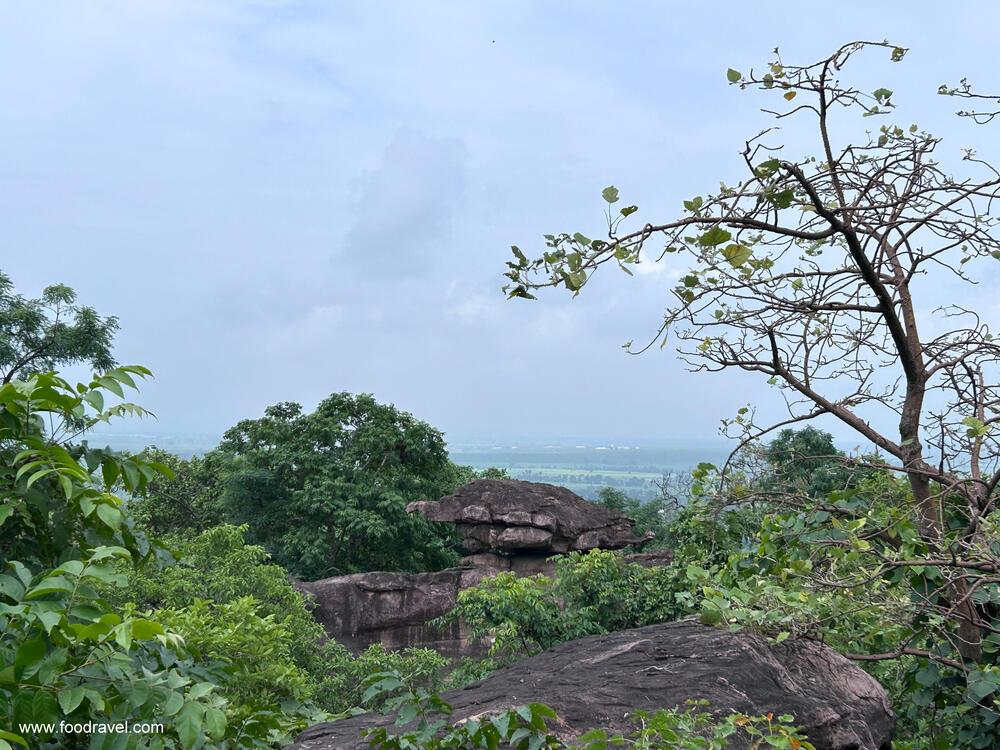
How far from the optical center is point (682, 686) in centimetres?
400

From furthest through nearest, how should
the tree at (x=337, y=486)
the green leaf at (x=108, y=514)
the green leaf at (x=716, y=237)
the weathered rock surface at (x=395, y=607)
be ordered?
the tree at (x=337, y=486) < the weathered rock surface at (x=395, y=607) < the green leaf at (x=716, y=237) < the green leaf at (x=108, y=514)

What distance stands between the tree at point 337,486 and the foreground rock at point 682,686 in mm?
19831

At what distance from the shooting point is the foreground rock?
3.75 metres

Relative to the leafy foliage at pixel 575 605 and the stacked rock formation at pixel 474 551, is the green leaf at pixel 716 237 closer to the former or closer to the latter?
the leafy foliage at pixel 575 605

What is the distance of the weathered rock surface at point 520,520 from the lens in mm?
23469

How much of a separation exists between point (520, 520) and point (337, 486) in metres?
5.39

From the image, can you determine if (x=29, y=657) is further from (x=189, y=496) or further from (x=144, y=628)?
(x=189, y=496)

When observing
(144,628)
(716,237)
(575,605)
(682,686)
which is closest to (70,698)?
(144,628)

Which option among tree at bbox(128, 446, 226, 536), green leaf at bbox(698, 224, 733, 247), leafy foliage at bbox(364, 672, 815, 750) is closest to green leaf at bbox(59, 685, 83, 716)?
leafy foliage at bbox(364, 672, 815, 750)

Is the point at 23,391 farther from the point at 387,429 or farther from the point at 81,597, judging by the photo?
the point at 387,429

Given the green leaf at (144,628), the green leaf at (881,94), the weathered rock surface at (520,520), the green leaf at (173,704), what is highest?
the green leaf at (881,94)

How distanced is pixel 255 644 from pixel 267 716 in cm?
345

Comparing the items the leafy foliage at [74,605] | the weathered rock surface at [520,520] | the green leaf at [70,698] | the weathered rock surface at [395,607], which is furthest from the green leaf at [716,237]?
the weathered rock surface at [520,520]

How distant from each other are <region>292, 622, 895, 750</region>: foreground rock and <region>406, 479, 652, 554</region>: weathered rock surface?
18723 mm
